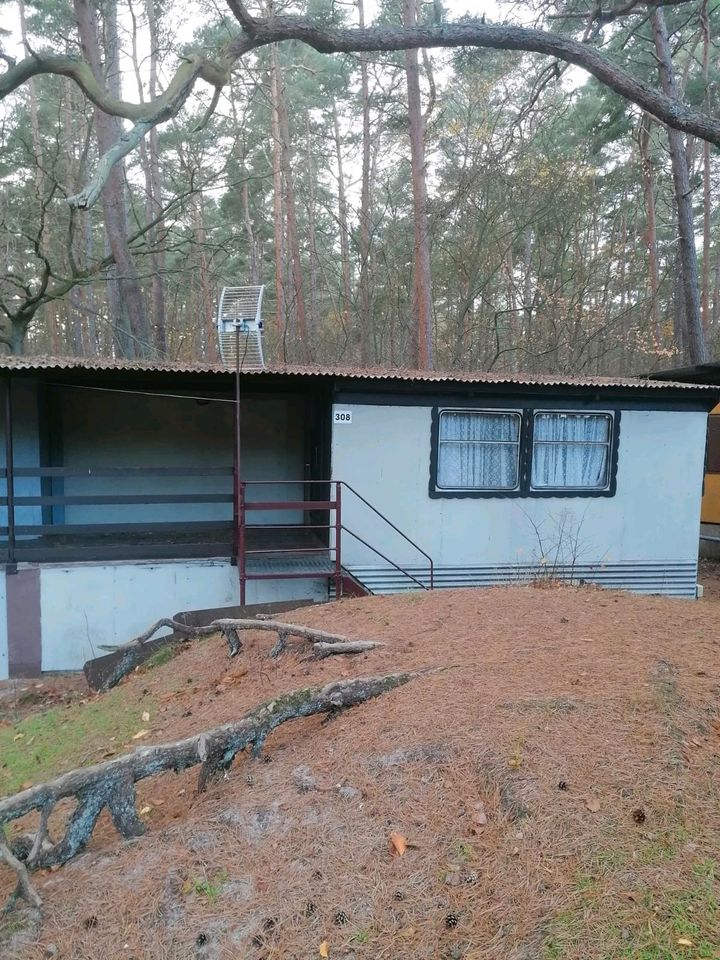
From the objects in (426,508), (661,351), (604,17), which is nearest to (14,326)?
(426,508)

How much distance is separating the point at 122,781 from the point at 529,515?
20.1 feet

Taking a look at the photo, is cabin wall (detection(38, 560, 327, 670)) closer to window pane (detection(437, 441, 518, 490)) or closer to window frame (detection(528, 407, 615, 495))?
window pane (detection(437, 441, 518, 490))

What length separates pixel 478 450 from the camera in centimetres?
785

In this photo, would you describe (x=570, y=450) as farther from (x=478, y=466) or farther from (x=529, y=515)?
(x=478, y=466)

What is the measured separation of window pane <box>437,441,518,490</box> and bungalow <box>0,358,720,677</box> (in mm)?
27

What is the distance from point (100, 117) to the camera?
1059cm

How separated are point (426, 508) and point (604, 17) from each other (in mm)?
5677

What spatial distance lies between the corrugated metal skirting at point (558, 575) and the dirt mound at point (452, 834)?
3.83m

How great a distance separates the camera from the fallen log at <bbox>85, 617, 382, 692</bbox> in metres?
4.17

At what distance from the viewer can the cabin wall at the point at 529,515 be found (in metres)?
7.45

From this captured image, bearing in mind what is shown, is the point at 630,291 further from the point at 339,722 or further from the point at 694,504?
the point at 339,722

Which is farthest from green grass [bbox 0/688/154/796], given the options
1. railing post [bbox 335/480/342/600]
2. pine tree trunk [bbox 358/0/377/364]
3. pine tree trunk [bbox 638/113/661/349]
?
pine tree trunk [bbox 638/113/661/349]

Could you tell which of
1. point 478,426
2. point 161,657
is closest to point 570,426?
point 478,426

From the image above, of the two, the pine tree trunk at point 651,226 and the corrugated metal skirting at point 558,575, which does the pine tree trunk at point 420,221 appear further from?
the corrugated metal skirting at point 558,575
